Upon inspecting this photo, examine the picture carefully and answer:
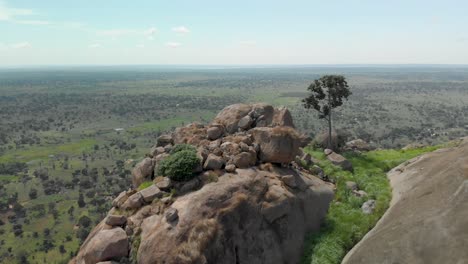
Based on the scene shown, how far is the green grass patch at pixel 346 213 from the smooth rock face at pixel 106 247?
1042cm

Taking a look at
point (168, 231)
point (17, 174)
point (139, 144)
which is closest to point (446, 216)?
point (168, 231)

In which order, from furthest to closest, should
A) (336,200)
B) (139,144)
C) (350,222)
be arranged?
(139,144), (336,200), (350,222)

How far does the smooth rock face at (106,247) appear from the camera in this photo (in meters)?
18.4

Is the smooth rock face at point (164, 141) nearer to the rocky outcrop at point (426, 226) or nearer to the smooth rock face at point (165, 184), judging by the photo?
the smooth rock face at point (165, 184)

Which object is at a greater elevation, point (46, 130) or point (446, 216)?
point (446, 216)

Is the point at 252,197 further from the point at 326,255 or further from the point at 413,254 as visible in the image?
the point at 413,254

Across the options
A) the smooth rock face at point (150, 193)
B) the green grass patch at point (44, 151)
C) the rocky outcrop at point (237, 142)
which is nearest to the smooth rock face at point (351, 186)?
the rocky outcrop at point (237, 142)

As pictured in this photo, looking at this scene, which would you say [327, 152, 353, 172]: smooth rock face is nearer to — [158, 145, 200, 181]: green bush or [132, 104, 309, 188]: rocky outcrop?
[132, 104, 309, 188]: rocky outcrop

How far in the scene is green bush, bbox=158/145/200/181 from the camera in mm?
22344

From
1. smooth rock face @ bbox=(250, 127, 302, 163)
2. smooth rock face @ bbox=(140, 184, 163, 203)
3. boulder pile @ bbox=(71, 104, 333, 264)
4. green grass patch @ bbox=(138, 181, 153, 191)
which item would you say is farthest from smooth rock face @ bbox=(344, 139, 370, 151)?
smooth rock face @ bbox=(140, 184, 163, 203)

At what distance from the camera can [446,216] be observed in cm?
1911

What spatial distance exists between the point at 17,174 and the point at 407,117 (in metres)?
177

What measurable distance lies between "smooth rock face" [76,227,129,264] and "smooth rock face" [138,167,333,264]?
103 cm

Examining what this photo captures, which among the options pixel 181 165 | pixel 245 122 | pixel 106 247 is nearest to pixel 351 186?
pixel 245 122
